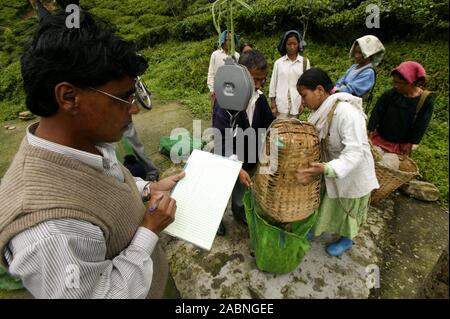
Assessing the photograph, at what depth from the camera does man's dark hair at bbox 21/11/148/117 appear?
0.90m

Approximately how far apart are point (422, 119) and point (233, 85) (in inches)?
90.2

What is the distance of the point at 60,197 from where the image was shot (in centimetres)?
90

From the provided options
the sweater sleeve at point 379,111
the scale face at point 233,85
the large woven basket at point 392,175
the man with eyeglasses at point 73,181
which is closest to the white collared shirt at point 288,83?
the sweater sleeve at point 379,111

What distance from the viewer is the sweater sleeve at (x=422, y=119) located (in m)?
2.64

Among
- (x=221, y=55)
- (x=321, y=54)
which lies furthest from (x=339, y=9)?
(x=221, y=55)

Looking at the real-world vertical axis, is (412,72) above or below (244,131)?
above

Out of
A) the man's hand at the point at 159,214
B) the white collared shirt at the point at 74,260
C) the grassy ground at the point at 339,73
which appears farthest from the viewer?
the grassy ground at the point at 339,73

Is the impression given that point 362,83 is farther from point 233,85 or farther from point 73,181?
point 73,181

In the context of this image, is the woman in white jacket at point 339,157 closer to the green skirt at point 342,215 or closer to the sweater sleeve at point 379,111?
the green skirt at point 342,215

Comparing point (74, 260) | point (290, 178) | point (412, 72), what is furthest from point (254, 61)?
point (74, 260)

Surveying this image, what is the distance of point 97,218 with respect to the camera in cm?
99

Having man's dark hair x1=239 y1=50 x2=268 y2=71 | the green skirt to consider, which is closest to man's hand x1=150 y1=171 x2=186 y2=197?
man's dark hair x1=239 y1=50 x2=268 y2=71

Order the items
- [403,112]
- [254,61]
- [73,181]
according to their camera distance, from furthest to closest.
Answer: [403,112] → [254,61] → [73,181]

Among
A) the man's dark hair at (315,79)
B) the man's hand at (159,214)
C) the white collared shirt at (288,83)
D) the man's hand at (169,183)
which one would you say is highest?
the man's dark hair at (315,79)
